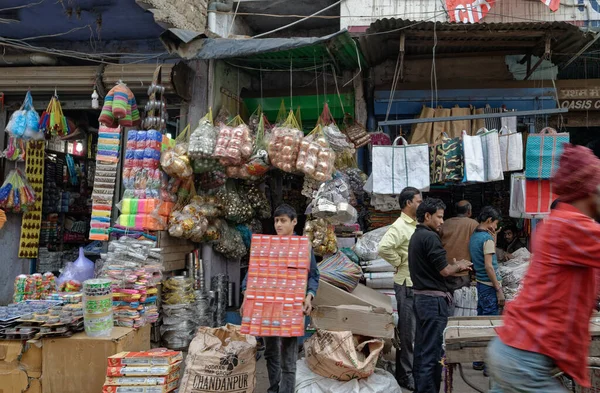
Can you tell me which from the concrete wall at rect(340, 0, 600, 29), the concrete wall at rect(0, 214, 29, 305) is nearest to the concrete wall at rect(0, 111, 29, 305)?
the concrete wall at rect(0, 214, 29, 305)

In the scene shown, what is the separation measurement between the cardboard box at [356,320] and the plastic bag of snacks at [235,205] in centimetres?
243

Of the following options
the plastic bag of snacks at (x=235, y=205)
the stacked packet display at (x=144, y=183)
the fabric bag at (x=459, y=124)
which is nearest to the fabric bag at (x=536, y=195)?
the fabric bag at (x=459, y=124)

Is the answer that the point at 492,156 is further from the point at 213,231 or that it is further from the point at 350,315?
the point at 213,231

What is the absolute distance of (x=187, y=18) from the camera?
7598 mm

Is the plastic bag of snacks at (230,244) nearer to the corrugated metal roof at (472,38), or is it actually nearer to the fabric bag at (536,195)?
the corrugated metal roof at (472,38)

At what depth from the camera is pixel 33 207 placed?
8648 mm

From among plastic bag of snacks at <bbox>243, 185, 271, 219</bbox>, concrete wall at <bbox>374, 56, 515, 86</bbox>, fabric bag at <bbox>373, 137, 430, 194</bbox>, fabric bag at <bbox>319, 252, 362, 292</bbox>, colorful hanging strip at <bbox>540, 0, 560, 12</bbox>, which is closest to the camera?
fabric bag at <bbox>319, 252, 362, 292</bbox>

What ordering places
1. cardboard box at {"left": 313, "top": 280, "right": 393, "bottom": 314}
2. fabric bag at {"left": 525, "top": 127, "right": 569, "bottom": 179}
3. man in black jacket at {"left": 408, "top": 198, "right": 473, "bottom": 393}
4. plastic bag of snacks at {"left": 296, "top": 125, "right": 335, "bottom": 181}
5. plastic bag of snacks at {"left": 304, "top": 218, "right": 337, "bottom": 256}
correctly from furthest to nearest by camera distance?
1. plastic bag of snacks at {"left": 304, "top": 218, "right": 337, "bottom": 256}
2. fabric bag at {"left": 525, "top": 127, "right": 569, "bottom": 179}
3. plastic bag of snacks at {"left": 296, "top": 125, "right": 335, "bottom": 181}
4. cardboard box at {"left": 313, "top": 280, "right": 393, "bottom": 314}
5. man in black jacket at {"left": 408, "top": 198, "right": 473, "bottom": 393}

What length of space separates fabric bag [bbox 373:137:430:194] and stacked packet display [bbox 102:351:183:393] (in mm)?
3809

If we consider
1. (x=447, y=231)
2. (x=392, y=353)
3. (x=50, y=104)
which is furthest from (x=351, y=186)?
(x=50, y=104)

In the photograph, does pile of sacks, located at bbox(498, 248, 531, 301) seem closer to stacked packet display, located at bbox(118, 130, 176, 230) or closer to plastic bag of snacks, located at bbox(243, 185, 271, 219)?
plastic bag of snacks, located at bbox(243, 185, 271, 219)

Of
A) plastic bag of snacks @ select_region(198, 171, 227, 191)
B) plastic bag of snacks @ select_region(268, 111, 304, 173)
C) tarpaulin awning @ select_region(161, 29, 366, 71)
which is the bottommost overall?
plastic bag of snacks @ select_region(198, 171, 227, 191)

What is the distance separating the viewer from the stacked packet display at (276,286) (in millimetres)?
4680

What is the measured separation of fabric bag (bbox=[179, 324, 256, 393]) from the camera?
466 cm
